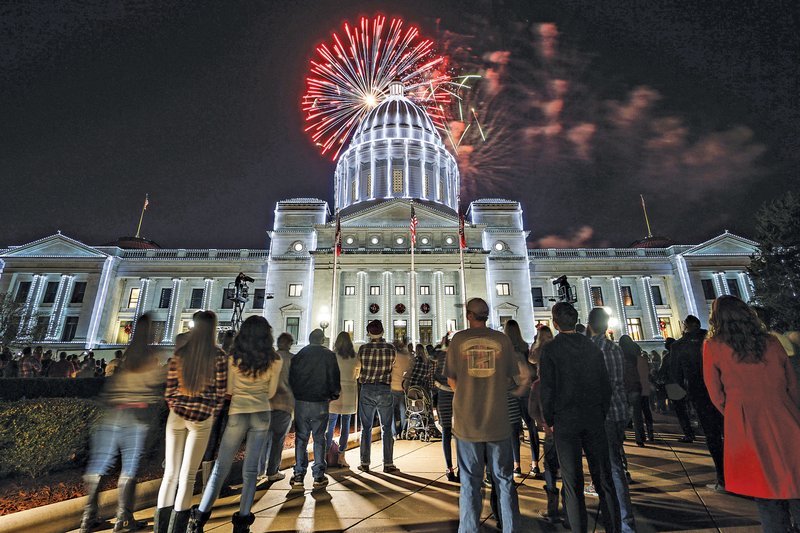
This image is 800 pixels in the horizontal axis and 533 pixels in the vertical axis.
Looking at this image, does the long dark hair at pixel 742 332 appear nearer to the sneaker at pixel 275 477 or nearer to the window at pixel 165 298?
the sneaker at pixel 275 477

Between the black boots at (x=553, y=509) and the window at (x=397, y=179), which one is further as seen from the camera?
the window at (x=397, y=179)

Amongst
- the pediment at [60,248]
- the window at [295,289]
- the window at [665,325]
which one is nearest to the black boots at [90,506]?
the window at [295,289]

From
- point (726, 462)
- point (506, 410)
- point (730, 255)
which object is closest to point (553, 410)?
point (506, 410)

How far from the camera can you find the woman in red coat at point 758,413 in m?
3.21

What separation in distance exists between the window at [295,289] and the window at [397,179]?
20049mm

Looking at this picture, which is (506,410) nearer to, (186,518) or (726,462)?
(726,462)

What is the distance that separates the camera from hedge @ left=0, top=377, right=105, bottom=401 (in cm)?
964

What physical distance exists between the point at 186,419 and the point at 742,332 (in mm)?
5503

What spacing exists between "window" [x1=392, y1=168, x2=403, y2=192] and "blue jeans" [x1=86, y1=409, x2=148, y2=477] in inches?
1926

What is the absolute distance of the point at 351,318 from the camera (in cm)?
3775

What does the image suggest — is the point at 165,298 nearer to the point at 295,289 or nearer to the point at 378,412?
the point at 295,289

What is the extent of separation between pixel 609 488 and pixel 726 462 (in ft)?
3.32

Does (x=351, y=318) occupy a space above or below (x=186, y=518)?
above

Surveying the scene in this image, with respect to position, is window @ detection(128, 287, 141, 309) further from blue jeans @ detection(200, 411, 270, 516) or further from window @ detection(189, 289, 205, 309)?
blue jeans @ detection(200, 411, 270, 516)
